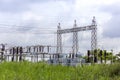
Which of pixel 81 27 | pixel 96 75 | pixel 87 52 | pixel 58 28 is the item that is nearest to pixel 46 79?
pixel 96 75

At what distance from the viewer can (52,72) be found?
775 centimetres

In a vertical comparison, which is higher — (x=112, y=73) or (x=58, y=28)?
(x=58, y=28)

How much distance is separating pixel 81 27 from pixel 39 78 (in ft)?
99.9

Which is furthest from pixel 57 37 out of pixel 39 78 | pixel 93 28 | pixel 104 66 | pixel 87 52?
pixel 39 78

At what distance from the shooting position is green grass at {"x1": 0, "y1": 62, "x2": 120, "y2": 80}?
678cm

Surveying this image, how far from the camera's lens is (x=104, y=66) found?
9375 millimetres

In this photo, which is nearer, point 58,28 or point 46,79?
point 46,79

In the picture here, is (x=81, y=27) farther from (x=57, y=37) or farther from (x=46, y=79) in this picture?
(x=46, y=79)

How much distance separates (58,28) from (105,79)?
3263 cm

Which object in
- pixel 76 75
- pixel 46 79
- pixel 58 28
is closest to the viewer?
pixel 46 79

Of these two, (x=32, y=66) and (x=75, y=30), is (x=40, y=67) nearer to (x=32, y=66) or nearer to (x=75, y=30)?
(x=32, y=66)

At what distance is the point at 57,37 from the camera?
38250mm

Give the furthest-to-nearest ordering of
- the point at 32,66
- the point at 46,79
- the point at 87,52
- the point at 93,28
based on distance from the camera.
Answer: the point at 93,28 < the point at 87,52 < the point at 32,66 < the point at 46,79

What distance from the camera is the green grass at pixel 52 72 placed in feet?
22.2
